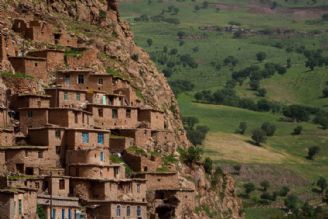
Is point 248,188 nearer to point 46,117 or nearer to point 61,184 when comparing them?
point 46,117

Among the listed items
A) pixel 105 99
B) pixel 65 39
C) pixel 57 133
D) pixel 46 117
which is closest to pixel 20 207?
pixel 57 133

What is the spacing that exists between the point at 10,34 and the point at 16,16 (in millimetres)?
4007

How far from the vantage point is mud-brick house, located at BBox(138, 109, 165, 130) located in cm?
10369

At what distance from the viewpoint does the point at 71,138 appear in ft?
310

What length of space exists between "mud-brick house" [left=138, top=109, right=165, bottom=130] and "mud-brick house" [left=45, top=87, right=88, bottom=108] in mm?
5366

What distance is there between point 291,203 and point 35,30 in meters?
61.9

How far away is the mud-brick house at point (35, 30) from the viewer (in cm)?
10350

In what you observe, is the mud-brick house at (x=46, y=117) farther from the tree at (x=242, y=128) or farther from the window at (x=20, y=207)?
the tree at (x=242, y=128)

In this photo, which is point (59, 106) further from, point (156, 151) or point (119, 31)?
point (119, 31)

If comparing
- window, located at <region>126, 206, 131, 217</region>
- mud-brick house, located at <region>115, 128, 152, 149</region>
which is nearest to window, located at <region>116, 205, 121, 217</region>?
window, located at <region>126, 206, 131, 217</region>

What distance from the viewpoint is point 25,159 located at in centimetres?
9125

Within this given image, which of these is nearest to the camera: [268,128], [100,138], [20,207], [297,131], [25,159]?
[20,207]

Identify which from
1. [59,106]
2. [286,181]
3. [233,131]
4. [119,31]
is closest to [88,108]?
[59,106]

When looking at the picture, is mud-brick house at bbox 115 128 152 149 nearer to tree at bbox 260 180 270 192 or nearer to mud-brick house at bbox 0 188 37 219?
mud-brick house at bbox 0 188 37 219
